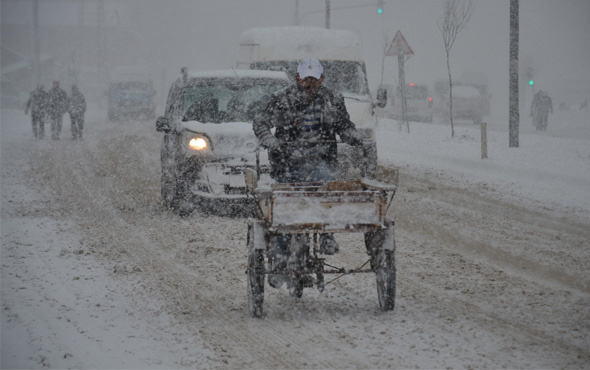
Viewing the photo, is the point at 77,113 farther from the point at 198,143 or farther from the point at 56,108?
the point at 198,143

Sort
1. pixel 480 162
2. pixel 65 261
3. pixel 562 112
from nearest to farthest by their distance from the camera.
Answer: pixel 65 261 < pixel 480 162 < pixel 562 112

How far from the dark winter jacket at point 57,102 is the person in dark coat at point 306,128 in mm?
22334

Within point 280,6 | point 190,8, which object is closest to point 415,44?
point 280,6

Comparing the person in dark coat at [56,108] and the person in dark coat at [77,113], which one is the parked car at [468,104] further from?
the person in dark coat at [56,108]

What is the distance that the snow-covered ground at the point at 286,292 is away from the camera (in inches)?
197

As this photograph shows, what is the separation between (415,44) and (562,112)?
1781 inches

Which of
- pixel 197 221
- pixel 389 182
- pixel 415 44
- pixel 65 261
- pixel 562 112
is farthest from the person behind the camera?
pixel 415 44

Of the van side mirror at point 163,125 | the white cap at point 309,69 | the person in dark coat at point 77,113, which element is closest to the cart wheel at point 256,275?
the white cap at point 309,69

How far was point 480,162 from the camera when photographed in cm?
1672

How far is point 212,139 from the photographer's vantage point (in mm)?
10398

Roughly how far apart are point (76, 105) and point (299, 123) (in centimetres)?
2189

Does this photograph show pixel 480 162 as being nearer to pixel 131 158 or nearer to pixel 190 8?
pixel 131 158

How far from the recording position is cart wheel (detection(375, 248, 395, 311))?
574 centimetres

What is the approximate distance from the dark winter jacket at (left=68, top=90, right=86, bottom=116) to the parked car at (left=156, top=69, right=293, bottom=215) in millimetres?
15765
